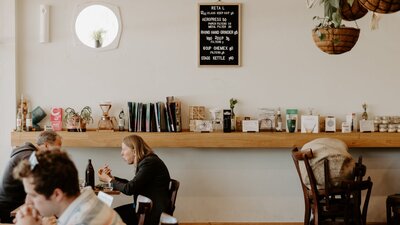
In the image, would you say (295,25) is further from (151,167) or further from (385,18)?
(151,167)

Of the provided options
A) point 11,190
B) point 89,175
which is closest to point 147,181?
point 89,175

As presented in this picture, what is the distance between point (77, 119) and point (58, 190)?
4.50 m

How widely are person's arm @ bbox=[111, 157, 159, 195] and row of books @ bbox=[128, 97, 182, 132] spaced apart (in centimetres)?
147

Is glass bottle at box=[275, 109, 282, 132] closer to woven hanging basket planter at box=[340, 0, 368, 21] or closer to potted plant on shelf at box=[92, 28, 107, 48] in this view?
potted plant on shelf at box=[92, 28, 107, 48]

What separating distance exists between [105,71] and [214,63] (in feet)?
4.05

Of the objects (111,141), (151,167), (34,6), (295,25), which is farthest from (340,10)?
(34,6)

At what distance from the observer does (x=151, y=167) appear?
18.8ft

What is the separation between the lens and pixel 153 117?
287 inches

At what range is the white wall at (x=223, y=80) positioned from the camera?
7473 mm

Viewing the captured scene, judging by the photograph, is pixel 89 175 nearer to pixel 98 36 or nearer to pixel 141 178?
pixel 141 178

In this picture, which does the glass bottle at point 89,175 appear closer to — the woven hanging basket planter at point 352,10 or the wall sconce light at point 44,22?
the wall sconce light at point 44,22

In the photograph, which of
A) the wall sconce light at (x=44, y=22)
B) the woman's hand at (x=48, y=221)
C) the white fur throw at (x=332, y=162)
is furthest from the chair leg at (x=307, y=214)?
the woman's hand at (x=48, y=221)

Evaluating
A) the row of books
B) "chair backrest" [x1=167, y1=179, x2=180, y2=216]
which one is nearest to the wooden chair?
"chair backrest" [x1=167, y1=179, x2=180, y2=216]

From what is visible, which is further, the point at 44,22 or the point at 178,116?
the point at 44,22
